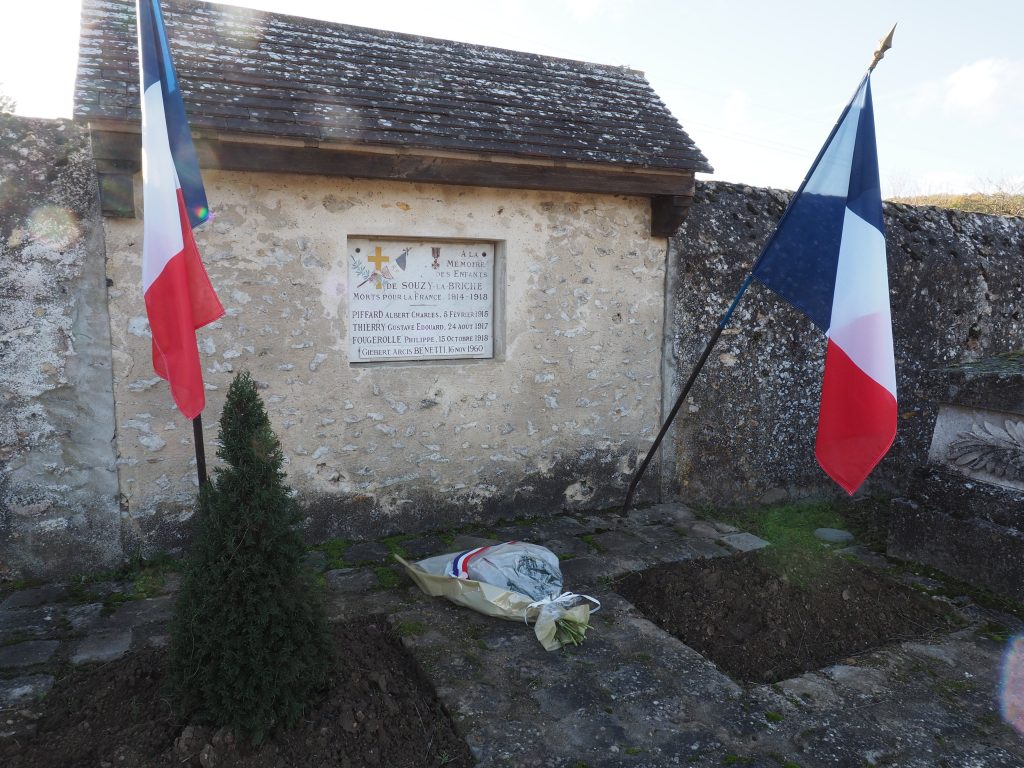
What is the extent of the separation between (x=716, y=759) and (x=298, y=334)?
3.37 metres

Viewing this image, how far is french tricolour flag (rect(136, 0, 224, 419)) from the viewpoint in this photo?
2.72 metres

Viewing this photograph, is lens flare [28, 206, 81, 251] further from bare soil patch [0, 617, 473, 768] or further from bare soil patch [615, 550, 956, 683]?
bare soil patch [615, 550, 956, 683]

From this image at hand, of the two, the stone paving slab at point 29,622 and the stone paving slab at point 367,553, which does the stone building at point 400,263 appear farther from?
the stone paving slab at point 29,622

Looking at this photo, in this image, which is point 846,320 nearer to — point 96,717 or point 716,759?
point 716,759

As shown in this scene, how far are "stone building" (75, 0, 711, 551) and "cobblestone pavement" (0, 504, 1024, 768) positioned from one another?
89 cm

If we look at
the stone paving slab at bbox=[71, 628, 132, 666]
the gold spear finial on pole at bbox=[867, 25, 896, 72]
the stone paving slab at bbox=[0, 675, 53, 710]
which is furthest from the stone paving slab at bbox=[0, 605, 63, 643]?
the gold spear finial on pole at bbox=[867, 25, 896, 72]

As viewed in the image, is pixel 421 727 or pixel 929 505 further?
pixel 929 505

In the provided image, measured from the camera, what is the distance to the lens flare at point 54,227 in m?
3.88

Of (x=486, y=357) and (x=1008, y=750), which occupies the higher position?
(x=486, y=357)

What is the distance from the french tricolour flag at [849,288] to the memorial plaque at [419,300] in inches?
86.0

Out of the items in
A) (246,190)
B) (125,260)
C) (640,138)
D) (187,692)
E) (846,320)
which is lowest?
(187,692)

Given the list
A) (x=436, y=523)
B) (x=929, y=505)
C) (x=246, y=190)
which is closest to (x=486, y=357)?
(x=436, y=523)

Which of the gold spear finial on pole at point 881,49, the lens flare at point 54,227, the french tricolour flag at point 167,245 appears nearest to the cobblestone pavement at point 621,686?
the french tricolour flag at point 167,245

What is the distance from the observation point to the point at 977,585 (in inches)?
169
